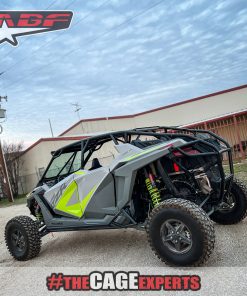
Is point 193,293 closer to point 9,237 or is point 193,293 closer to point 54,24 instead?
point 9,237

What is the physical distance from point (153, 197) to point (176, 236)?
65 centimetres

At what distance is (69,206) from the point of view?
5.22m

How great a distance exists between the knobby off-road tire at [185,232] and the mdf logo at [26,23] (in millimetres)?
8761

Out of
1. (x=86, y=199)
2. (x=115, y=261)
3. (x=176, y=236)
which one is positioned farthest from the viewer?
(x=86, y=199)

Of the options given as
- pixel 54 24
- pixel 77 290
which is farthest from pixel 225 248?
pixel 54 24

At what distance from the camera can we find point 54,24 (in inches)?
476

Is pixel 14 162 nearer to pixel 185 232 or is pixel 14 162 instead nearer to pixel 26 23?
pixel 26 23

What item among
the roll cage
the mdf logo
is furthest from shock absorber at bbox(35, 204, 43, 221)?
the mdf logo

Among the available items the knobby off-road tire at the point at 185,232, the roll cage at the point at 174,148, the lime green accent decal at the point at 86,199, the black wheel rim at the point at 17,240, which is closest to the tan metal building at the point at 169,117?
the black wheel rim at the point at 17,240

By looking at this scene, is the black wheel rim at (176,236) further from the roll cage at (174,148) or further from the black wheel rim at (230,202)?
the black wheel rim at (230,202)

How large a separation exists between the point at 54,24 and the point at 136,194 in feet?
30.0

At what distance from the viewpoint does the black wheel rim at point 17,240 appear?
5.60 meters

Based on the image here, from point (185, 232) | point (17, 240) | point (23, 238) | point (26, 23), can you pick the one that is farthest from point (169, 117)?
point (185, 232)

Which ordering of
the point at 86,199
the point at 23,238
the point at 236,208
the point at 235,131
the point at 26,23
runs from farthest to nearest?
the point at 235,131
the point at 26,23
the point at 23,238
the point at 236,208
the point at 86,199
